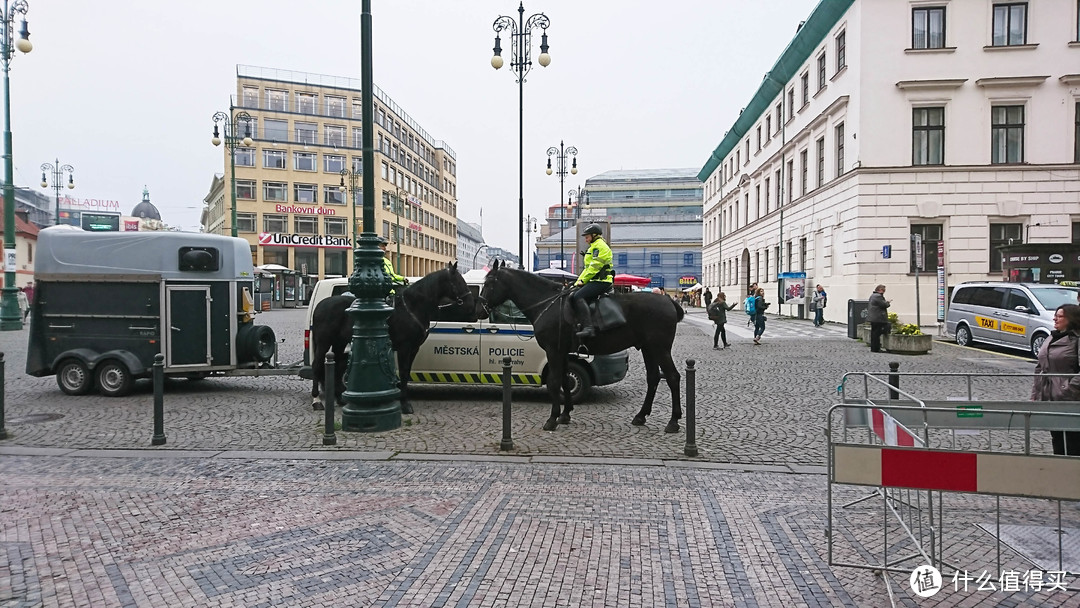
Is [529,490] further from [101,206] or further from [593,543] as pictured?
[101,206]

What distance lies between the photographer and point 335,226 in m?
70.3

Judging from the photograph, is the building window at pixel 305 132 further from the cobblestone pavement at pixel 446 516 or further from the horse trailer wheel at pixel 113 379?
the cobblestone pavement at pixel 446 516

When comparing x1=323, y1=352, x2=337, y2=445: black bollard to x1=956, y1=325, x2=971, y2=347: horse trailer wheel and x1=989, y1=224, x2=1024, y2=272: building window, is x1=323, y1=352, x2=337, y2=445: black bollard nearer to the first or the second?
x1=956, y1=325, x2=971, y2=347: horse trailer wheel

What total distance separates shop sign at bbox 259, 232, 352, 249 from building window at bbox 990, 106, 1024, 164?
5736 centimetres

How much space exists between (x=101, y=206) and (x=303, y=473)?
497ft

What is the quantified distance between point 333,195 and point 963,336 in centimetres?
6290

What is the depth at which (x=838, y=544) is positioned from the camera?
15.1ft

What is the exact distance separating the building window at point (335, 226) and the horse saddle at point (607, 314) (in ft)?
216

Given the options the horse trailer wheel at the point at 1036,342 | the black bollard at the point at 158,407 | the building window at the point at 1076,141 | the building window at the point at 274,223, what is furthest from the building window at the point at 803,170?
the building window at the point at 274,223

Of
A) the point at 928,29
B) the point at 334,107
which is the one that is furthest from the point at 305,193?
the point at 928,29

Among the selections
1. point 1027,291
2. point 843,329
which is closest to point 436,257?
point 843,329

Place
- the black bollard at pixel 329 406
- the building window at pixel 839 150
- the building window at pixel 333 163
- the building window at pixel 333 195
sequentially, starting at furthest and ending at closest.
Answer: the building window at pixel 333 163, the building window at pixel 333 195, the building window at pixel 839 150, the black bollard at pixel 329 406

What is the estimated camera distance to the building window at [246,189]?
6644cm

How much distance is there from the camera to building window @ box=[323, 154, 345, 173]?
7025cm
